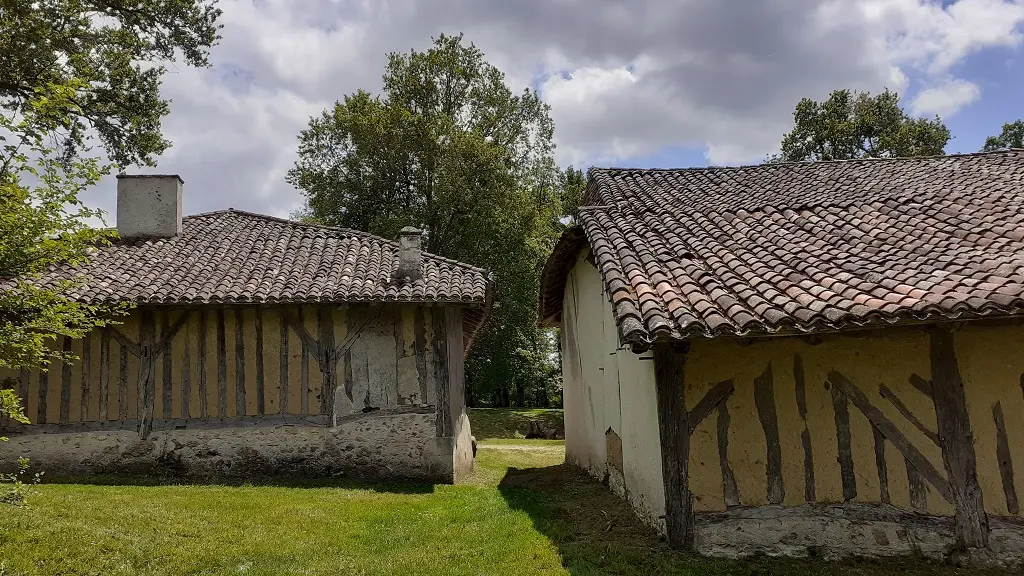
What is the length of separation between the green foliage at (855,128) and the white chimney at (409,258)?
20559mm

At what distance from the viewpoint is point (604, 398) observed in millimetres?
9852

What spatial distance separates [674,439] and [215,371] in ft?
25.9

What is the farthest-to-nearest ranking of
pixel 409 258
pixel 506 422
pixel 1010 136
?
pixel 1010 136 < pixel 506 422 < pixel 409 258

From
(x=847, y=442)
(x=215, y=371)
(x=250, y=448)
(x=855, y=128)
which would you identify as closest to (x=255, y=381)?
(x=215, y=371)

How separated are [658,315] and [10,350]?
5218 millimetres

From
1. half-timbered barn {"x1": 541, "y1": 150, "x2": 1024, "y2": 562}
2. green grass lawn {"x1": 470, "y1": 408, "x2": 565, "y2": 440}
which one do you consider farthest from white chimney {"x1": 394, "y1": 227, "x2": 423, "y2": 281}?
green grass lawn {"x1": 470, "y1": 408, "x2": 565, "y2": 440}

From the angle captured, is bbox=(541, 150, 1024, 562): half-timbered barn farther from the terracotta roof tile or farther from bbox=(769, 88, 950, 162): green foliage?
bbox=(769, 88, 950, 162): green foliage

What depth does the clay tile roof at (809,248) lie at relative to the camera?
5.36m

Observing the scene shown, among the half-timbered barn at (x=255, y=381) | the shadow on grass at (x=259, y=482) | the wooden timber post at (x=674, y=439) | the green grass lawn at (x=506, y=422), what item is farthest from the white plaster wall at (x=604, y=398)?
the green grass lawn at (x=506, y=422)

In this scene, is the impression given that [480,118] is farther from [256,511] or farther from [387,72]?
[256,511]

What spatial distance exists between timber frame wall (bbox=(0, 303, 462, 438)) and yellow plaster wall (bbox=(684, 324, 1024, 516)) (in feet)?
18.2

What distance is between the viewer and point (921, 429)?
588 cm

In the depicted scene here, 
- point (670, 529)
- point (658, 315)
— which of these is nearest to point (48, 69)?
point (658, 315)

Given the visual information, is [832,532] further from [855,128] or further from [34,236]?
[855,128]
